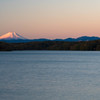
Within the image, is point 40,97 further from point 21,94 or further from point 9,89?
point 9,89

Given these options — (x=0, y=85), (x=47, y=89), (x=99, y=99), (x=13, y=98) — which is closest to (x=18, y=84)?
(x=0, y=85)

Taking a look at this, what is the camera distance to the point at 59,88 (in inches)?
1087

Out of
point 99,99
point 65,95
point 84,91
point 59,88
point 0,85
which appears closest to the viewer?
point 99,99

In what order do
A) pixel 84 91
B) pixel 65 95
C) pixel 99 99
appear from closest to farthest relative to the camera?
pixel 99 99
pixel 65 95
pixel 84 91

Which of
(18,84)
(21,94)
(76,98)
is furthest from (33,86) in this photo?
(76,98)

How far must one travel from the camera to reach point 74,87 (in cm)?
2822

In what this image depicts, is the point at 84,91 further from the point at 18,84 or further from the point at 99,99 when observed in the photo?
the point at 18,84

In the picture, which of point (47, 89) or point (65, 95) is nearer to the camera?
point (65, 95)

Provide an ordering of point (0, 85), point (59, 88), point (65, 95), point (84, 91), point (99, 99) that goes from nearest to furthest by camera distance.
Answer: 1. point (99, 99)
2. point (65, 95)
3. point (84, 91)
4. point (59, 88)
5. point (0, 85)

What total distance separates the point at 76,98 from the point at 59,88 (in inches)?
181

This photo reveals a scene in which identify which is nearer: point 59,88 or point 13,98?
point 13,98

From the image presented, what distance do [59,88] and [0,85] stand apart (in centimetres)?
581

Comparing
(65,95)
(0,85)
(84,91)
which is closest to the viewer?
(65,95)

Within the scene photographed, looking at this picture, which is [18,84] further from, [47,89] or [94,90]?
[94,90]
